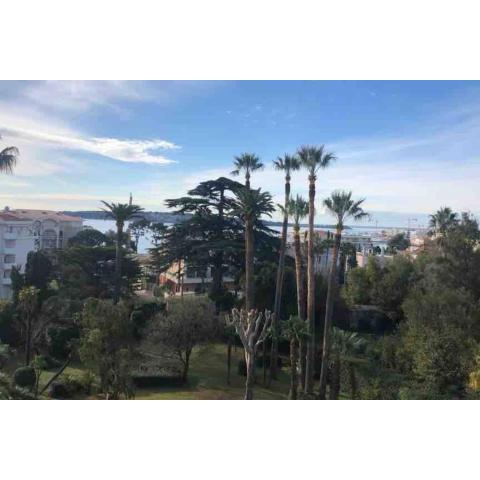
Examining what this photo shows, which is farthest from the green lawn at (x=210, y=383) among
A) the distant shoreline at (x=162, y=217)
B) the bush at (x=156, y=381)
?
the distant shoreline at (x=162, y=217)

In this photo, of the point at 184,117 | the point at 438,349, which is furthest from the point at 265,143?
the point at 438,349

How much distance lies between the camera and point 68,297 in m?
9.02

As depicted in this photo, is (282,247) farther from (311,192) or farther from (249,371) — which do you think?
(249,371)

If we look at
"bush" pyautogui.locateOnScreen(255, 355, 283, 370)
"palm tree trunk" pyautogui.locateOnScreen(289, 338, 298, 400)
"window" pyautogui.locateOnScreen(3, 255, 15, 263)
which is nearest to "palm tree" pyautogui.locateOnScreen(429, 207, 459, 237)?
"palm tree trunk" pyautogui.locateOnScreen(289, 338, 298, 400)

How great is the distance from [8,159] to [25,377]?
11.9 ft

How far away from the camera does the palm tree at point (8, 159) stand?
21.6 ft

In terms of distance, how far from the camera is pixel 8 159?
6.67 meters

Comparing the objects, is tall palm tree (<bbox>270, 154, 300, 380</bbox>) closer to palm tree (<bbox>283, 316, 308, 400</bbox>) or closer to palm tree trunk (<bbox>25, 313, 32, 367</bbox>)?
palm tree (<bbox>283, 316, 308, 400</bbox>)

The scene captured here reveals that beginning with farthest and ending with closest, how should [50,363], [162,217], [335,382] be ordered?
[162,217] < [50,363] < [335,382]

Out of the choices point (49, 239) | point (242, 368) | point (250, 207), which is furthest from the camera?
point (49, 239)

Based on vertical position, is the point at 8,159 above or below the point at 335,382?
above

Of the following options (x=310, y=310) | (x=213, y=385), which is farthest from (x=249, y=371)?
(x=310, y=310)

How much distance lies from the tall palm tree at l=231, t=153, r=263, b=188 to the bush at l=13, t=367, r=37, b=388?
4.84m
